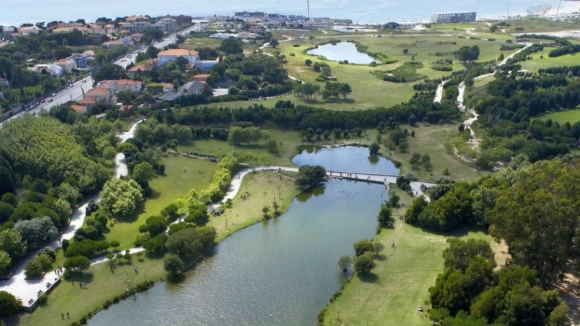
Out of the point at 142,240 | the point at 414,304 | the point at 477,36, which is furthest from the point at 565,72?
the point at 142,240

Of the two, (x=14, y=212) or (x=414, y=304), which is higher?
(x=14, y=212)

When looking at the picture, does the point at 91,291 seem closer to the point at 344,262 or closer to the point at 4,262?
the point at 4,262

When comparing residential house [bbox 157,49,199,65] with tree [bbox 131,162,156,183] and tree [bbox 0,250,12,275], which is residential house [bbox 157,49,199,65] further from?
tree [bbox 0,250,12,275]

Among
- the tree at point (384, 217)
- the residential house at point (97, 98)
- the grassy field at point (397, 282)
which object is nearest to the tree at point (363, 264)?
the grassy field at point (397, 282)

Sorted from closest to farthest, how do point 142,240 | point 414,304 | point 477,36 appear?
point 414,304 < point 142,240 < point 477,36

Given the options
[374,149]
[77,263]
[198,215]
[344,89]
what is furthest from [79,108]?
[374,149]

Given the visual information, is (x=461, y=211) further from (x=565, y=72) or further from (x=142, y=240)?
(x=565, y=72)

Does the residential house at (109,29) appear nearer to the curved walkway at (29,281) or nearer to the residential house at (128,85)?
the residential house at (128,85)
